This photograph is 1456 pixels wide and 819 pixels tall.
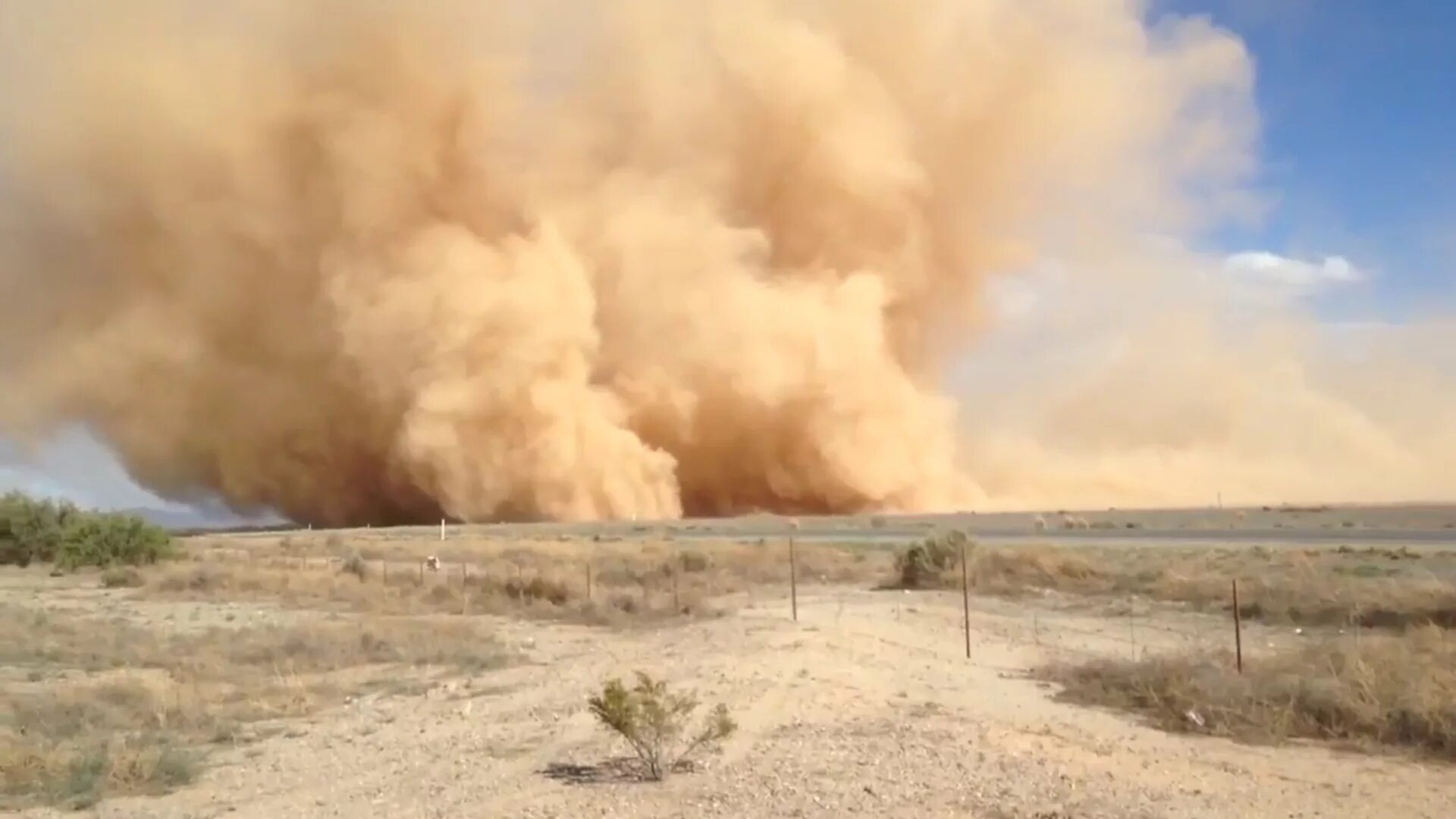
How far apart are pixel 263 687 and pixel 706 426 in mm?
43849

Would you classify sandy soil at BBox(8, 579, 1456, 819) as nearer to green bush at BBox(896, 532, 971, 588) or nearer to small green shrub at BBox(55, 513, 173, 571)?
green bush at BBox(896, 532, 971, 588)

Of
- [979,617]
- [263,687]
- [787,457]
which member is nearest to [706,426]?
[787,457]

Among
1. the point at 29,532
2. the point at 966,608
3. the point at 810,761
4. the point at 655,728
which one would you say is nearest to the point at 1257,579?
the point at 966,608

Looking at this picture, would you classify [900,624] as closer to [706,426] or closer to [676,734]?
[676,734]

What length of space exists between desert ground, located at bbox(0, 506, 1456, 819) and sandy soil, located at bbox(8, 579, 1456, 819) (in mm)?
42

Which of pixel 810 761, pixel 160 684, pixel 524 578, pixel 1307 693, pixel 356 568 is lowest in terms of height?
pixel 810 761

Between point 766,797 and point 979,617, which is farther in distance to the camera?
point 979,617

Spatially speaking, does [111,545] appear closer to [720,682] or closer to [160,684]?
[160,684]

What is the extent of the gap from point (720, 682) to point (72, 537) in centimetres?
3117

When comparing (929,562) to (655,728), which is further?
(929,562)

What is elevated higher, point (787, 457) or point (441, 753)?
point (787, 457)

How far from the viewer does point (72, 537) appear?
38.0 meters

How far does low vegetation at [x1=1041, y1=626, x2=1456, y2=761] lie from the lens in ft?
32.9

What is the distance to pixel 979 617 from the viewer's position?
20.3 metres
